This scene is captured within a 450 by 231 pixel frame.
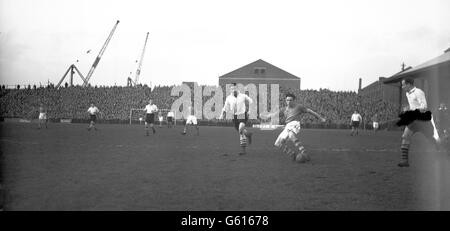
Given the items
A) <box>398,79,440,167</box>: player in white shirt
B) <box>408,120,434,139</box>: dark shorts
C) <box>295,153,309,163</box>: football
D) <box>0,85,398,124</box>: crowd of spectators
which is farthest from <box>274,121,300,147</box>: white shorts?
<box>0,85,398,124</box>: crowd of spectators

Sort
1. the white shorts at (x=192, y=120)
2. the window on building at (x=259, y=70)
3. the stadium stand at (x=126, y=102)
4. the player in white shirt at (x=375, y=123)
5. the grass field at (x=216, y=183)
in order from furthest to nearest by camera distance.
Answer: the window on building at (x=259, y=70) < the stadium stand at (x=126, y=102) < the player in white shirt at (x=375, y=123) < the white shorts at (x=192, y=120) < the grass field at (x=216, y=183)

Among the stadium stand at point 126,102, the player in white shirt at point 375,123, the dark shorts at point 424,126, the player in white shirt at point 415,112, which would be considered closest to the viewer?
the player in white shirt at point 415,112

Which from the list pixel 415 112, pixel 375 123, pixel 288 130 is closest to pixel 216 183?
pixel 288 130

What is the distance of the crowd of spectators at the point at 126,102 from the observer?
3856cm

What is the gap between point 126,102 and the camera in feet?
144

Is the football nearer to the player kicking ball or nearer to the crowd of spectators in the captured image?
the player kicking ball

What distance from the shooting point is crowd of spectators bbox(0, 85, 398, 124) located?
38.6m

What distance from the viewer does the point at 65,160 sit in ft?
29.5

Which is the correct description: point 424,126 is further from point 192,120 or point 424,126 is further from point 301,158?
point 192,120

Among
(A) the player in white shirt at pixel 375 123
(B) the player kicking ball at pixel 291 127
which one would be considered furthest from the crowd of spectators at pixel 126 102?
(B) the player kicking ball at pixel 291 127

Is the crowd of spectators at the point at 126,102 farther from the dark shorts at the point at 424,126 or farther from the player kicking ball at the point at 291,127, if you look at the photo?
the dark shorts at the point at 424,126

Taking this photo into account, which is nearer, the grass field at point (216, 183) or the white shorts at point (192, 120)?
the grass field at point (216, 183)
